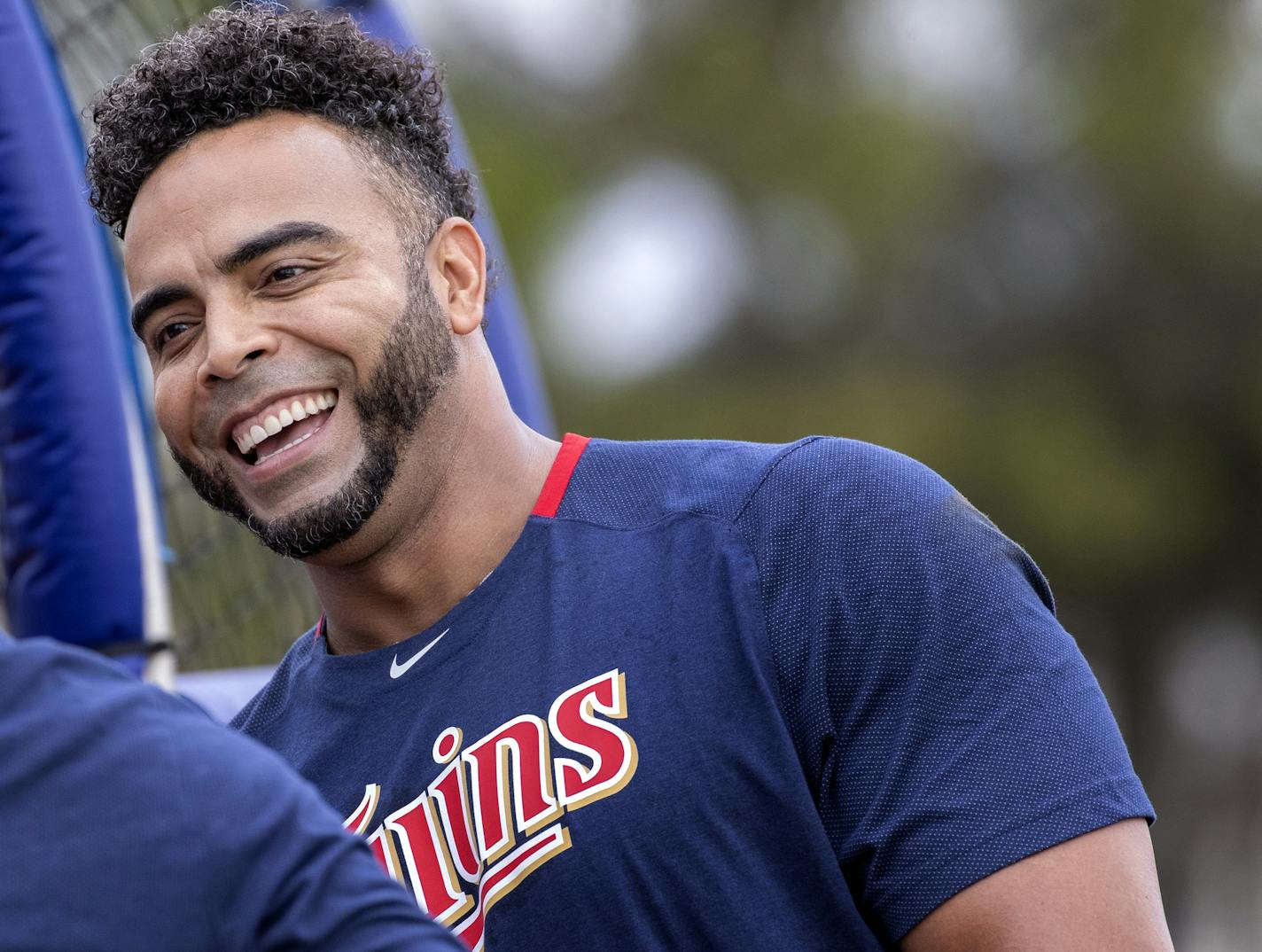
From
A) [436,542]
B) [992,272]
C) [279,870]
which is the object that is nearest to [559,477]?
[436,542]

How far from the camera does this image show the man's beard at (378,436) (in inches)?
76.9

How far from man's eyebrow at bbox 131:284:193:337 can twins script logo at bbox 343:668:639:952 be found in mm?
641

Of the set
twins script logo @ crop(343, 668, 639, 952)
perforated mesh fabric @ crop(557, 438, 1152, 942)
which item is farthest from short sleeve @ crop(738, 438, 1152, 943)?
twins script logo @ crop(343, 668, 639, 952)

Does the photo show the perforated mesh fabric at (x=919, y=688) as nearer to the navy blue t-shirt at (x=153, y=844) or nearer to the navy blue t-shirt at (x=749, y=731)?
the navy blue t-shirt at (x=749, y=731)

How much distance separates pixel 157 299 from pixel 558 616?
65 centimetres

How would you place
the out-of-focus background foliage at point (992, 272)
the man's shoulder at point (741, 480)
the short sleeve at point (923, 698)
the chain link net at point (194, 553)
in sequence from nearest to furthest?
1. the short sleeve at point (923, 698)
2. the man's shoulder at point (741, 480)
3. the chain link net at point (194, 553)
4. the out-of-focus background foliage at point (992, 272)

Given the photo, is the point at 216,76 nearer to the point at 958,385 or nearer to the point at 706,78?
the point at 958,385

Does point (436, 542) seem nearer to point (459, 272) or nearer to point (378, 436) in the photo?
point (378, 436)

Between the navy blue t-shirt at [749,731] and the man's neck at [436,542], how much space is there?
85mm

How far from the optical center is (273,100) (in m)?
2.07

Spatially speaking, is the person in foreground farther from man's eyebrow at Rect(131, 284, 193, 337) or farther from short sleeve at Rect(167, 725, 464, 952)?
short sleeve at Rect(167, 725, 464, 952)

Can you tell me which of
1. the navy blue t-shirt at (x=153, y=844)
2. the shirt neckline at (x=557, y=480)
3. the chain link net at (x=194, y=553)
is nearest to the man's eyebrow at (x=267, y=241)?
the shirt neckline at (x=557, y=480)

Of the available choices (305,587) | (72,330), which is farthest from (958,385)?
(72,330)

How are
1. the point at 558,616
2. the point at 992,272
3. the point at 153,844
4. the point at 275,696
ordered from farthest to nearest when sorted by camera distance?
the point at 992,272, the point at 275,696, the point at 558,616, the point at 153,844
